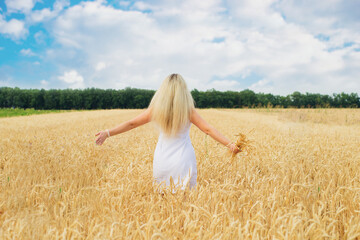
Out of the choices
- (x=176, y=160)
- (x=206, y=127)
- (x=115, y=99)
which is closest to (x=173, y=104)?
(x=206, y=127)

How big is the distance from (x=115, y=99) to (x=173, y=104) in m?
67.2

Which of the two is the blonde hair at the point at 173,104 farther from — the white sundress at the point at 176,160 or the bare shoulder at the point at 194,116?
the white sundress at the point at 176,160

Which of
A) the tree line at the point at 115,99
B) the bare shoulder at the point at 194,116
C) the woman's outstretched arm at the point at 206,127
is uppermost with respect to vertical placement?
the tree line at the point at 115,99

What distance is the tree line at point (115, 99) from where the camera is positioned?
213ft

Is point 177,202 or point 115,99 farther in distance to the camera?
point 115,99

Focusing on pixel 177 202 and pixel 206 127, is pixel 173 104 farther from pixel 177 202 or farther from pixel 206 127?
pixel 177 202

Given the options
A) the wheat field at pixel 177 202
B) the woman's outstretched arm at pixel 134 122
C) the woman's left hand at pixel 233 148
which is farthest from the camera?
the woman's left hand at pixel 233 148

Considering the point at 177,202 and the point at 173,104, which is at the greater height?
the point at 173,104

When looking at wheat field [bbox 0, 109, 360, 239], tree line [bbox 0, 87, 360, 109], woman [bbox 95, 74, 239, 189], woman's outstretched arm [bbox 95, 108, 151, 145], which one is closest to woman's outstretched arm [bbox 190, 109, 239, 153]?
woman [bbox 95, 74, 239, 189]

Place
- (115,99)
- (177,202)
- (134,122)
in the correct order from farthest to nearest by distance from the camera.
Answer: (115,99) → (134,122) → (177,202)

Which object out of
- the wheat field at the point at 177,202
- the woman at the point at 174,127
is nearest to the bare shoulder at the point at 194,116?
the woman at the point at 174,127

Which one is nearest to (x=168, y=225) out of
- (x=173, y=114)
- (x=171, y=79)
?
(x=173, y=114)

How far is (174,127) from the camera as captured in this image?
2891 mm

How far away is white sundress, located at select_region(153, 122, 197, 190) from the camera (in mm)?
2957
